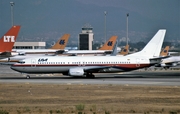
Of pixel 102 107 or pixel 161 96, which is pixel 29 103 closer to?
pixel 102 107

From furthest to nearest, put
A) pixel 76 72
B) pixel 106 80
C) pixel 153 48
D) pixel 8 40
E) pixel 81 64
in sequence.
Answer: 1. pixel 153 48
2. pixel 81 64
3. pixel 76 72
4. pixel 8 40
5. pixel 106 80

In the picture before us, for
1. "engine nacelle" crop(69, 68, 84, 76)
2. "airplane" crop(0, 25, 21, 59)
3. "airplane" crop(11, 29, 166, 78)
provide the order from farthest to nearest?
"airplane" crop(11, 29, 166, 78), "engine nacelle" crop(69, 68, 84, 76), "airplane" crop(0, 25, 21, 59)

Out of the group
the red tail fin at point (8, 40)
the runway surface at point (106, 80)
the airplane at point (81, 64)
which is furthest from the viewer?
the airplane at point (81, 64)

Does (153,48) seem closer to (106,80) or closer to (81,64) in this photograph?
(81,64)

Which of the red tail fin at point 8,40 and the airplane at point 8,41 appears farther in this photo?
the red tail fin at point 8,40

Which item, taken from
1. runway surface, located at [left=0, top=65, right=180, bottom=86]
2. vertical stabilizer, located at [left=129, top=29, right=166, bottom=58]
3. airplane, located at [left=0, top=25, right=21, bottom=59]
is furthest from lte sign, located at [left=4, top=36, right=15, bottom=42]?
vertical stabilizer, located at [left=129, top=29, right=166, bottom=58]

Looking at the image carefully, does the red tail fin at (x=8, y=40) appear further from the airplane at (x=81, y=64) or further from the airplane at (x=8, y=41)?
the airplane at (x=81, y=64)

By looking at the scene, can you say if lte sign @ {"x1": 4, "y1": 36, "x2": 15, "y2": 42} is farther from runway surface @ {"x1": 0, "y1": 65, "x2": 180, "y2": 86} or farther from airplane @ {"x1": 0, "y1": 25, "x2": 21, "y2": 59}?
runway surface @ {"x1": 0, "y1": 65, "x2": 180, "y2": 86}

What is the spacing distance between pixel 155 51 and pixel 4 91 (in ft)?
95.6

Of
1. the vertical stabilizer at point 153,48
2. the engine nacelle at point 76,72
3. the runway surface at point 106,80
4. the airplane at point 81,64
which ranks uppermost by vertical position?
the vertical stabilizer at point 153,48

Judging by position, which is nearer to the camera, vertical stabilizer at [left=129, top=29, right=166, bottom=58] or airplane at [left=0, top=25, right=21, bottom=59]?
airplane at [left=0, top=25, right=21, bottom=59]

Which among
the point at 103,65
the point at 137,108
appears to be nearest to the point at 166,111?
the point at 137,108

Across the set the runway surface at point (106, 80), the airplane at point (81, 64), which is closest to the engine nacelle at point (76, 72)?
the airplane at point (81, 64)

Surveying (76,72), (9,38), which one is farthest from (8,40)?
(76,72)
